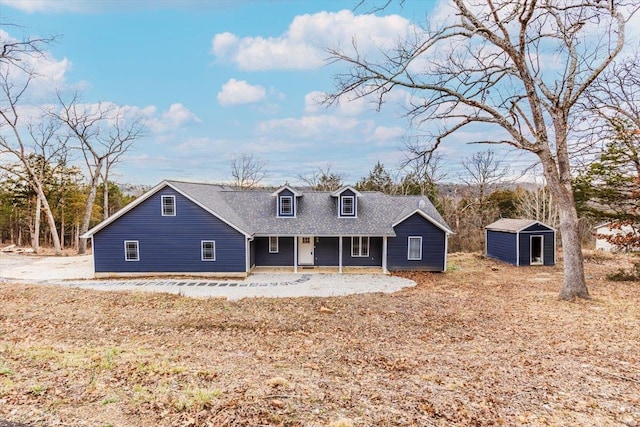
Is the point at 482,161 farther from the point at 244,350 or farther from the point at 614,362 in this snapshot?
the point at 244,350

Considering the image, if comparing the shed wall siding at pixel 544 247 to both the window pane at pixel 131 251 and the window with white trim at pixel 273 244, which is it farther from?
the window pane at pixel 131 251

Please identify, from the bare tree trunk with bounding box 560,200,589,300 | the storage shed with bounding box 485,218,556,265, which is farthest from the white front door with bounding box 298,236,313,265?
the storage shed with bounding box 485,218,556,265

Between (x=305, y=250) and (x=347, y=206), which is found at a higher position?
(x=347, y=206)

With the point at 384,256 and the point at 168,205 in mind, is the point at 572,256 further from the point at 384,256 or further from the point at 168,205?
the point at 168,205

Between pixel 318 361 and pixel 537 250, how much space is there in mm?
20397

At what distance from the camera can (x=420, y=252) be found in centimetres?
1802

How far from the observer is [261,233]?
58.0 ft

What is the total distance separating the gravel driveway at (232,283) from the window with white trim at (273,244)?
5.30ft

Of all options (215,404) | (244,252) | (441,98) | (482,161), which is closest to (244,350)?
(215,404)

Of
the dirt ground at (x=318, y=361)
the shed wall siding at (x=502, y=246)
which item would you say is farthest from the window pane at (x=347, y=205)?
the shed wall siding at (x=502, y=246)

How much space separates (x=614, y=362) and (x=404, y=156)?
746cm

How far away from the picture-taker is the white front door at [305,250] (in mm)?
18656

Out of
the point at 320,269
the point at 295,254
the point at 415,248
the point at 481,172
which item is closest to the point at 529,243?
the point at 415,248

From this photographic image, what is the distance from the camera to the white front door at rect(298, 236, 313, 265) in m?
18.7
